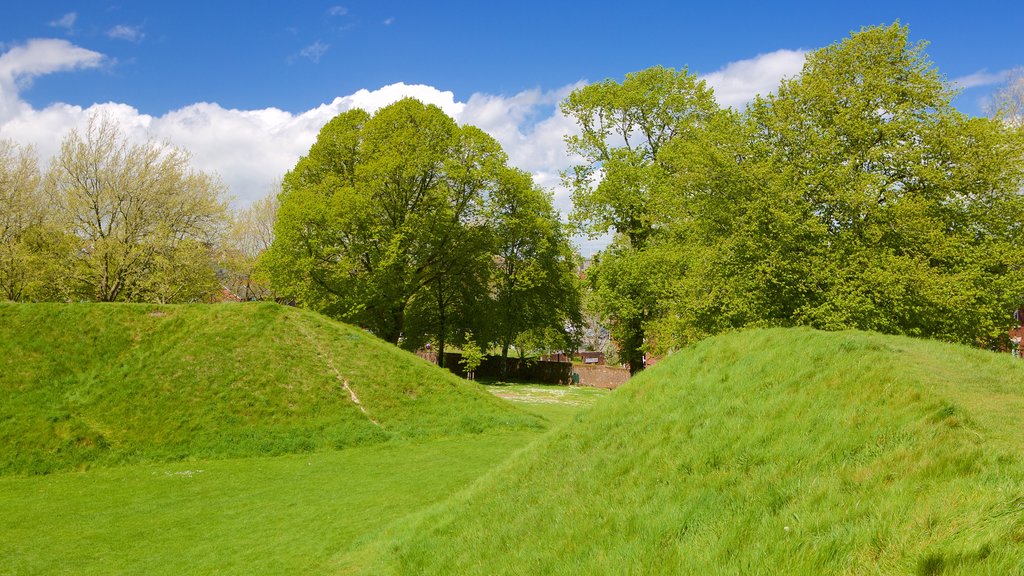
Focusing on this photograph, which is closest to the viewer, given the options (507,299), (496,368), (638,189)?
(638,189)

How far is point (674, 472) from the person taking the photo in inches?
356

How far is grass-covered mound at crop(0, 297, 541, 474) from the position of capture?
22391mm

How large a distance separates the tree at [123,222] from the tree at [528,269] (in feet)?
81.7

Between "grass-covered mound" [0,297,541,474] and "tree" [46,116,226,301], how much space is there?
19.7 metres

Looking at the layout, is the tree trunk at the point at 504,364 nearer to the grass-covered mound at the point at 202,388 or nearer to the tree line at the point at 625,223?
the tree line at the point at 625,223

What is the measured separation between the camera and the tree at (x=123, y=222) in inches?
1805

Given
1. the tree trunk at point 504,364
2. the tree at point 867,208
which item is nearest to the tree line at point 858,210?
the tree at point 867,208

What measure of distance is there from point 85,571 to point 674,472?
37.3ft

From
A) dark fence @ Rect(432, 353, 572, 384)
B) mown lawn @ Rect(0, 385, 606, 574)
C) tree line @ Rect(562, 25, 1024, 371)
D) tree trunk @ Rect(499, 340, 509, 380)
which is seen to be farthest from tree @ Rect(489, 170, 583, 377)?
mown lawn @ Rect(0, 385, 606, 574)

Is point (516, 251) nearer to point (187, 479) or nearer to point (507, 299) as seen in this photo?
point (507, 299)

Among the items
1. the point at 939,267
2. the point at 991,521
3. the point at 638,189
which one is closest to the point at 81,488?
the point at 991,521

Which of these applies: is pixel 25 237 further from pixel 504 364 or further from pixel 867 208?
pixel 867 208

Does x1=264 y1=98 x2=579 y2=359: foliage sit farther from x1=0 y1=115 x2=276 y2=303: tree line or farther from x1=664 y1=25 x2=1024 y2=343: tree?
x1=664 y1=25 x2=1024 y2=343: tree

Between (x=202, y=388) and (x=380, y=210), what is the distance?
22838mm
